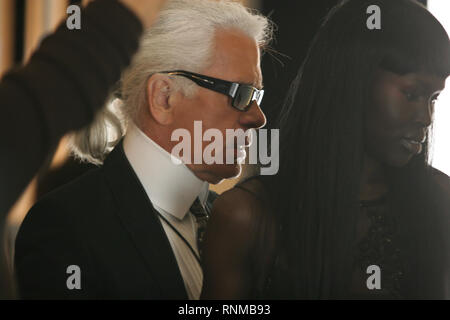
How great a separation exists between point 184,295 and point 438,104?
1.80 feet

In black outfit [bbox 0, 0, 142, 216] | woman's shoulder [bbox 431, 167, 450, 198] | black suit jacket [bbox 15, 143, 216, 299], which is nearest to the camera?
black outfit [bbox 0, 0, 142, 216]

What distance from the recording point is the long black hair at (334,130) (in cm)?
101

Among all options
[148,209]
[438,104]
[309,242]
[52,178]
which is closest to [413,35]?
[438,104]

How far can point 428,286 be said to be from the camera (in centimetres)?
105

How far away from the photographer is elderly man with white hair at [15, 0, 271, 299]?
3.16ft

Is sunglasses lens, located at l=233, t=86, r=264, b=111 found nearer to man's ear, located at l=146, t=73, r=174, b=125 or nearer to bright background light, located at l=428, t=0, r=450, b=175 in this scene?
man's ear, located at l=146, t=73, r=174, b=125

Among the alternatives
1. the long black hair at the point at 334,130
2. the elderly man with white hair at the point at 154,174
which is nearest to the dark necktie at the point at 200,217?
the elderly man with white hair at the point at 154,174

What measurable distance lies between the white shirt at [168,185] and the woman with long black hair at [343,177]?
41mm

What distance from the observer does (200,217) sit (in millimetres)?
1031

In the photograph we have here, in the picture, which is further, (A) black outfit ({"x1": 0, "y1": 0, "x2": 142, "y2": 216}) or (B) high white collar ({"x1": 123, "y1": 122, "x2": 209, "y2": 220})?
(B) high white collar ({"x1": 123, "y1": 122, "x2": 209, "y2": 220})

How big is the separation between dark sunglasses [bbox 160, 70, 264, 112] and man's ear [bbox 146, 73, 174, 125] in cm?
2

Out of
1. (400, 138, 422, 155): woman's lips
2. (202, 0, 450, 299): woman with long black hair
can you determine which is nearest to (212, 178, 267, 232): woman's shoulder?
(202, 0, 450, 299): woman with long black hair
